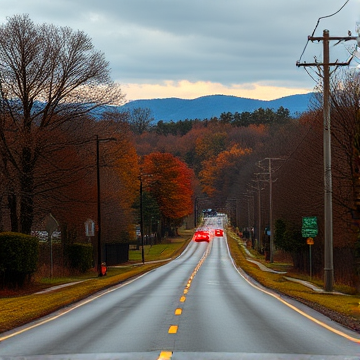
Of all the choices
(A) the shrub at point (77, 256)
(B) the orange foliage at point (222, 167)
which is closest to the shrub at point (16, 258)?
(A) the shrub at point (77, 256)

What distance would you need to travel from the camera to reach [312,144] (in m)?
46.9

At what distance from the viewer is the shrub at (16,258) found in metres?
33.1

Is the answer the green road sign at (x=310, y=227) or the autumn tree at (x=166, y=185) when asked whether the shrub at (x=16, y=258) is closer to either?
the green road sign at (x=310, y=227)

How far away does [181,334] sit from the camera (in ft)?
48.0

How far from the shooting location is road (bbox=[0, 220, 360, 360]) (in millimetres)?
12273

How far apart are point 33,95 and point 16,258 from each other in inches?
534

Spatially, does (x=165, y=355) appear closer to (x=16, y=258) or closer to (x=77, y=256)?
(x=16, y=258)

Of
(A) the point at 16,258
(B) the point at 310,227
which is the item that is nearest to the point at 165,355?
(A) the point at 16,258

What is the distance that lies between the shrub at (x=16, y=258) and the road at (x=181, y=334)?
11.1 meters

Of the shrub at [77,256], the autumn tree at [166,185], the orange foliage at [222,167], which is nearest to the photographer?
the shrub at [77,256]

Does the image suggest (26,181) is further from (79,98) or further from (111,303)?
(111,303)

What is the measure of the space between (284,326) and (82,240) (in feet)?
168

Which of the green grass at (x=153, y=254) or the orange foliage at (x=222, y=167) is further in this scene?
the orange foliage at (x=222, y=167)

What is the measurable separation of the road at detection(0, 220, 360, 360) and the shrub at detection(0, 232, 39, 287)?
11.1 metres
